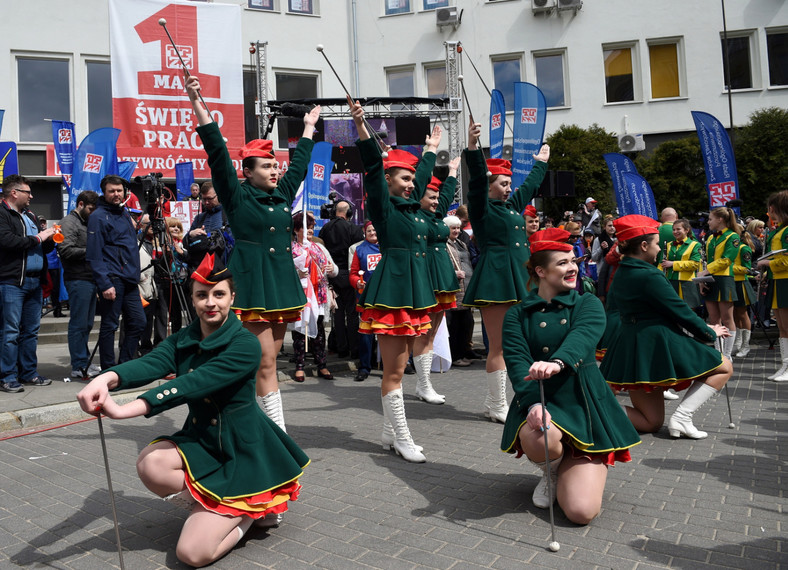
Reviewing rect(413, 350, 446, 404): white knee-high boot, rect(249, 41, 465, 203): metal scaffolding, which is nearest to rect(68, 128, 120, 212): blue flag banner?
rect(249, 41, 465, 203): metal scaffolding

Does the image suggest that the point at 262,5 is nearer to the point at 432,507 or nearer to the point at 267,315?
the point at 267,315

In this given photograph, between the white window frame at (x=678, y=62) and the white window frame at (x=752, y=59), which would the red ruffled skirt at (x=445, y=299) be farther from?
the white window frame at (x=752, y=59)

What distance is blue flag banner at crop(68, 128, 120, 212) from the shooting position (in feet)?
39.8

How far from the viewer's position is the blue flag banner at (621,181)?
41.0ft

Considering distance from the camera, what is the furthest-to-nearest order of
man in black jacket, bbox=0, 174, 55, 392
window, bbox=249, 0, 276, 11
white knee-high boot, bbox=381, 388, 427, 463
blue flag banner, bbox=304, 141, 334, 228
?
1. window, bbox=249, 0, 276, 11
2. blue flag banner, bbox=304, 141, 334, 228
3. man in black jacket, bbox=0, 174, 55, 392
4. white knee-high boot, bbox=381, 388, 427, 463

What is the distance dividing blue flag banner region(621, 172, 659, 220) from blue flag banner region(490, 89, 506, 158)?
388 centimetres

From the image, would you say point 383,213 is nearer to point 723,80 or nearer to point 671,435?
point 671,435

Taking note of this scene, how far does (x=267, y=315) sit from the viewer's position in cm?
482

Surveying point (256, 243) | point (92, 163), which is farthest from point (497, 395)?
point (92, 163)

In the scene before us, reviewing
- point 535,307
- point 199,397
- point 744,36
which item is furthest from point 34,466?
point 744,36

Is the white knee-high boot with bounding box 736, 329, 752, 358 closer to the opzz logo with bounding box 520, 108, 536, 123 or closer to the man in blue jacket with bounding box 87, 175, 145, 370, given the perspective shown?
the opzz logo with bounding box 520, 108, 536, 123

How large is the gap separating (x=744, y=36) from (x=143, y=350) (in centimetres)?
2215

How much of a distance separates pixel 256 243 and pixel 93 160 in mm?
8735

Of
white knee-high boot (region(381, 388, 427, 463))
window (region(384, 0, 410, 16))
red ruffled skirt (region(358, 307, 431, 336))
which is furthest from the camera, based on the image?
window (region(384, 0, 410, 16))
